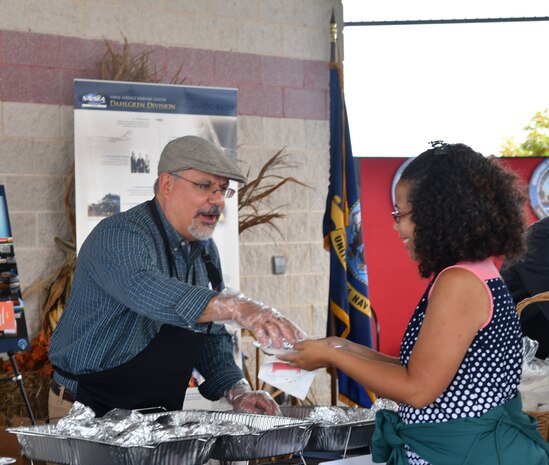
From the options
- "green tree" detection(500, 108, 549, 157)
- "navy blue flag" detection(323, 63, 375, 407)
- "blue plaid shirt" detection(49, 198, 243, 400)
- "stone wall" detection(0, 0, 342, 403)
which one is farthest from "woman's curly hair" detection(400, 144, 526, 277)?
"green tree" detection(500, 108, 549, 157)

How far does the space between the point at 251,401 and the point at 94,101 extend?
7.73ft

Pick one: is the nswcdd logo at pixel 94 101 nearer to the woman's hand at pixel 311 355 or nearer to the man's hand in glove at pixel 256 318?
the man's hand in glove at pixel 256 318

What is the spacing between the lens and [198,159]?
264 centimetres

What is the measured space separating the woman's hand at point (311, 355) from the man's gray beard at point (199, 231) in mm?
679

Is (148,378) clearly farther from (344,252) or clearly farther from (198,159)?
(344,252)

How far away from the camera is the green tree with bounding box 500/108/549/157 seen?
28.0 ft

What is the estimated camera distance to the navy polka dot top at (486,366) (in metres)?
1.92

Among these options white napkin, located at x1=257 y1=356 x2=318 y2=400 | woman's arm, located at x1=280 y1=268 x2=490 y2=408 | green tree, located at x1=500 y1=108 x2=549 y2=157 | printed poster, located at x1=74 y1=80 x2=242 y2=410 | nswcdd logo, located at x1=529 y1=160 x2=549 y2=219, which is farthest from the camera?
green tree, located at x1=500 y1=108 x2=549 y2=157

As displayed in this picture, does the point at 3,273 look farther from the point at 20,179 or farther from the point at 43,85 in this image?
the point at 43,85

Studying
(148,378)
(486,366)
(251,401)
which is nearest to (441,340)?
(486,366)

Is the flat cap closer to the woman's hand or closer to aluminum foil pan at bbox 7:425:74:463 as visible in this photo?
the woman's hand

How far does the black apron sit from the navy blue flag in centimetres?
203

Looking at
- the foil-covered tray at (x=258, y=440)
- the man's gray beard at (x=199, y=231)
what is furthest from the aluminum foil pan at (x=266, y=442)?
the man's gray beard at (x=199, y=231)

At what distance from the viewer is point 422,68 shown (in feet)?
28.0
